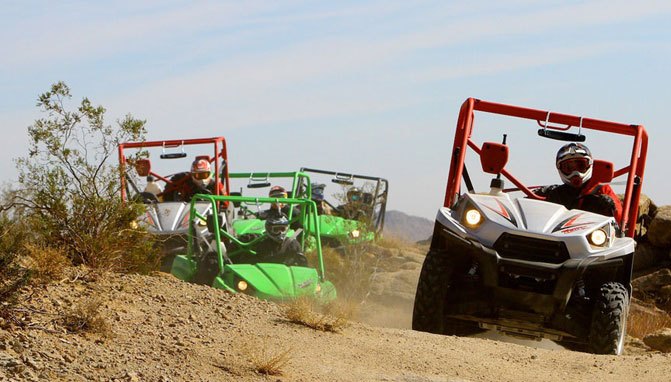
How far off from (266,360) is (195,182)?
39.7ft

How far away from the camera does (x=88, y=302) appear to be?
866 cm

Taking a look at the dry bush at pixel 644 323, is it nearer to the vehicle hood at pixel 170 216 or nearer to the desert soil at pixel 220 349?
the desert soil at pixel 220 349

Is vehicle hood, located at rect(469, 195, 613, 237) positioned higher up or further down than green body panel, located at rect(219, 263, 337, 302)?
higher up

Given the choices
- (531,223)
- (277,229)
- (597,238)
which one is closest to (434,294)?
(531,223)

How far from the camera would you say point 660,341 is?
13.2 meters

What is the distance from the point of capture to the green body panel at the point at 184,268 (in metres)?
16.4

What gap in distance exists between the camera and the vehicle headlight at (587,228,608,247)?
34.8 ft

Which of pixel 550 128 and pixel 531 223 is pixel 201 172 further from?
pixel 531 223

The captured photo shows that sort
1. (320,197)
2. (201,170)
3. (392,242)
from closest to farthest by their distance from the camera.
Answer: (201,170)
(320,197)
(392,242)

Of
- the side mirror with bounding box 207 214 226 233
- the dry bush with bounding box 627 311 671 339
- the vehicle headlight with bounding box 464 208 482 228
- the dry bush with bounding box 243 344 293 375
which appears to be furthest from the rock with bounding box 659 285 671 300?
the dry bush with bounding box 243 344 293 375

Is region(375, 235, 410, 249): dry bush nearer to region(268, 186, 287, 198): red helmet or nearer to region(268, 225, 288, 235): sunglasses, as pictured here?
region(268, 186, 287, 198): red helmet

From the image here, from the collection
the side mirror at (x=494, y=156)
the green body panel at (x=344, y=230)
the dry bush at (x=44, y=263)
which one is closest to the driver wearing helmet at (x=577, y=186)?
the side mirror at (x=494, y=156)

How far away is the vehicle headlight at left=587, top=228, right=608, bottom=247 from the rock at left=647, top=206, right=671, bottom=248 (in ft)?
29.9

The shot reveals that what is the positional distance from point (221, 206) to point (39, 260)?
9.16 m
